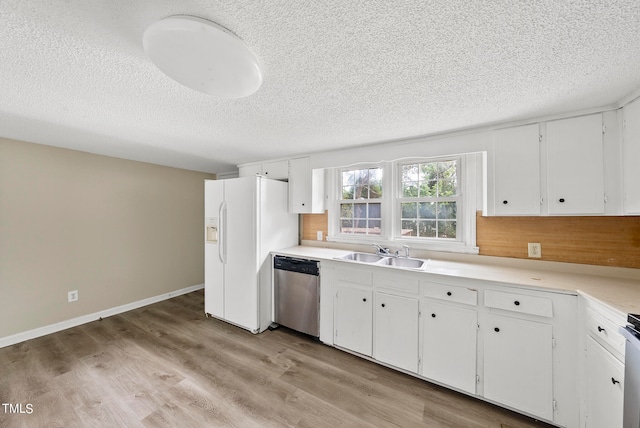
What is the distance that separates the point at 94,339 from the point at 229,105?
308 cm

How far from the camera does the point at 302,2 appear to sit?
88cm

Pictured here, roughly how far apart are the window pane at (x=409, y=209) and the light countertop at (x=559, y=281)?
0.65 m

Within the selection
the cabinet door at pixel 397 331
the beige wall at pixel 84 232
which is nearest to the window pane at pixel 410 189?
the cabinet door at pixel 397 331

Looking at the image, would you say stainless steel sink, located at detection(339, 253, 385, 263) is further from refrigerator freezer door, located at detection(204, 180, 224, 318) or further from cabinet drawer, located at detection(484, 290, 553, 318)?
refrigerator freezer door, located at detection(204, 180, 224, 318)

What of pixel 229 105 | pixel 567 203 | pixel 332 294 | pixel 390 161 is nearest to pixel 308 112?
pixel 229 105

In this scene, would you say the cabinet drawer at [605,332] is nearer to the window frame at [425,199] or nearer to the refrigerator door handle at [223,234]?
the window frame at [425,199]

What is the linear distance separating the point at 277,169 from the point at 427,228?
2.16 metres

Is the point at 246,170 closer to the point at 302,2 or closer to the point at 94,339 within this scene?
the point at 94,339

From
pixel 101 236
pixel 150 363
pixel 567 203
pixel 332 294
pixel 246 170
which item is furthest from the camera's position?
pixel 246 170

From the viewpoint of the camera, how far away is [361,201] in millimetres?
3072

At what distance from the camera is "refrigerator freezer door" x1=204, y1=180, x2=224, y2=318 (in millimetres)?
3070

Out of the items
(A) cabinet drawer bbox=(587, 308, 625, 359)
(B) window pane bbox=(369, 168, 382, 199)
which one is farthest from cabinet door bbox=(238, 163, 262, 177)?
(A) cabinet drawer bbox=(587, 308, 625, 359)

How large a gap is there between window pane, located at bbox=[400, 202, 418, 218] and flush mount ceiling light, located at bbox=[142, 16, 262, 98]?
7.04 feet

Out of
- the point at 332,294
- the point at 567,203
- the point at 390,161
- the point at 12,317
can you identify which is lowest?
the point at 12,317
